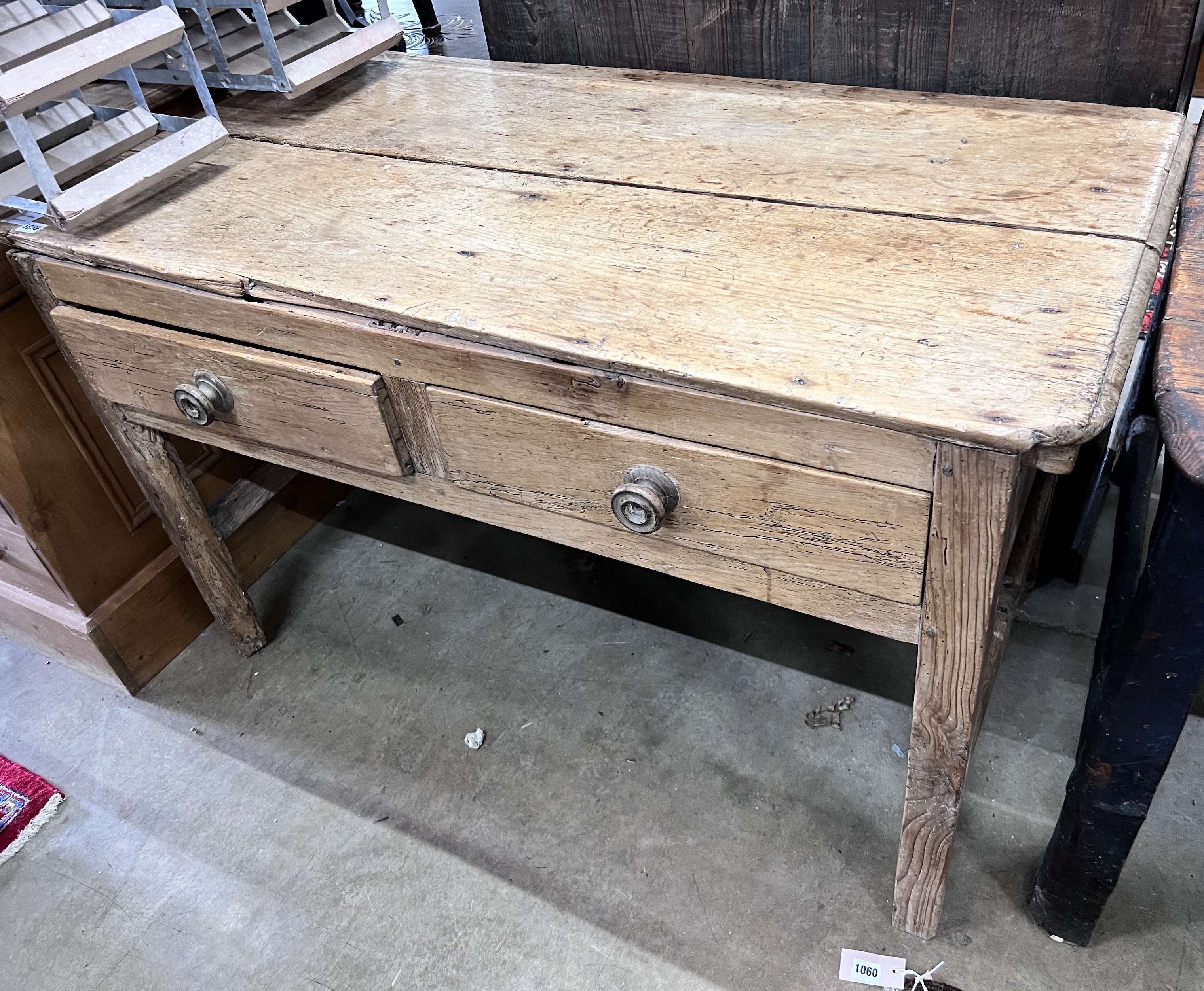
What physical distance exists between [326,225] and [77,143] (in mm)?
393

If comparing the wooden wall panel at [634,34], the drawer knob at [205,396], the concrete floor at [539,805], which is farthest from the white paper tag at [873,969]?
the wooden wall panel at [634,34]

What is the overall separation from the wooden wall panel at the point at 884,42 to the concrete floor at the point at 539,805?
0.88 meters

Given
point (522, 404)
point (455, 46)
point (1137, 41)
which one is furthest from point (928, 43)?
point (455, 46)

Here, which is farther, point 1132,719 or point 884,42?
point 884,42

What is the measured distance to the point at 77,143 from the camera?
1252mm

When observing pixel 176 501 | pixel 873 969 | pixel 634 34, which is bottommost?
pixel 873 969

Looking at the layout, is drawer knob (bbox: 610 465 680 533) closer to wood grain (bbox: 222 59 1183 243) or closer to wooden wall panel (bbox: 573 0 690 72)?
wood grain (bbox: 222 59 1183 243)

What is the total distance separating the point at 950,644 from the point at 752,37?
0.92 m

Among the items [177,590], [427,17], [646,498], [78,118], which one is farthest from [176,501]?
[427,17]

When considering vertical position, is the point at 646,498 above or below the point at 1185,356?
below

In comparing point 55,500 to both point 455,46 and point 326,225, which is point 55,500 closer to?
point 326,225

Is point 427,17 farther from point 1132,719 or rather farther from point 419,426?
point 1132,719

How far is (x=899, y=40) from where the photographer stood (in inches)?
50.3

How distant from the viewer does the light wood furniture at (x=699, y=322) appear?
85cm
